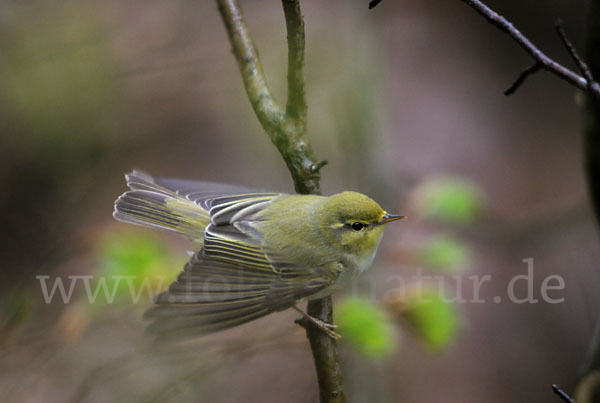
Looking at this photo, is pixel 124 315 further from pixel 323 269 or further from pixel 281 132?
pixel 281 132

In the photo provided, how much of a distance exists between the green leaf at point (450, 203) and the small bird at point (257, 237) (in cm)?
19

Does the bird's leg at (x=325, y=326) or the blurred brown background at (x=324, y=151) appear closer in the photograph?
the bird's leg at (x=325, y=326)

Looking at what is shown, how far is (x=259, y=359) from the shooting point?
127 inches

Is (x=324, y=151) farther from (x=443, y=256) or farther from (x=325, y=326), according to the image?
(x=325, y=326)

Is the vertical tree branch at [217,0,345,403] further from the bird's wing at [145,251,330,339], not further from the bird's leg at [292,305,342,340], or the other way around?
the bird's wing at [145,251,330,339]

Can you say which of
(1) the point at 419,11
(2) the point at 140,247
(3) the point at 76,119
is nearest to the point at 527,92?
(1) the point at 419,11

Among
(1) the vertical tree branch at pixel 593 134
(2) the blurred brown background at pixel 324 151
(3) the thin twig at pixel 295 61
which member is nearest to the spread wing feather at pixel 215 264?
(2) the blurred brown background at pixel 324 151

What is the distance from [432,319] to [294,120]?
846mm

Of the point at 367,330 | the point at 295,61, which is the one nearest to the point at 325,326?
the point at 367,330

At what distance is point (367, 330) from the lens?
197cm

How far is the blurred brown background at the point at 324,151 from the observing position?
2965mm

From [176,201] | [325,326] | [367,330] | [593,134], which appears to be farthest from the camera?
[176,201]

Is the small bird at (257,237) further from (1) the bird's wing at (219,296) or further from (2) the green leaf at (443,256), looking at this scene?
(2) the green leaf at (443,256)

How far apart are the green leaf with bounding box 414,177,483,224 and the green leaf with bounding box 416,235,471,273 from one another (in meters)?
0.11
